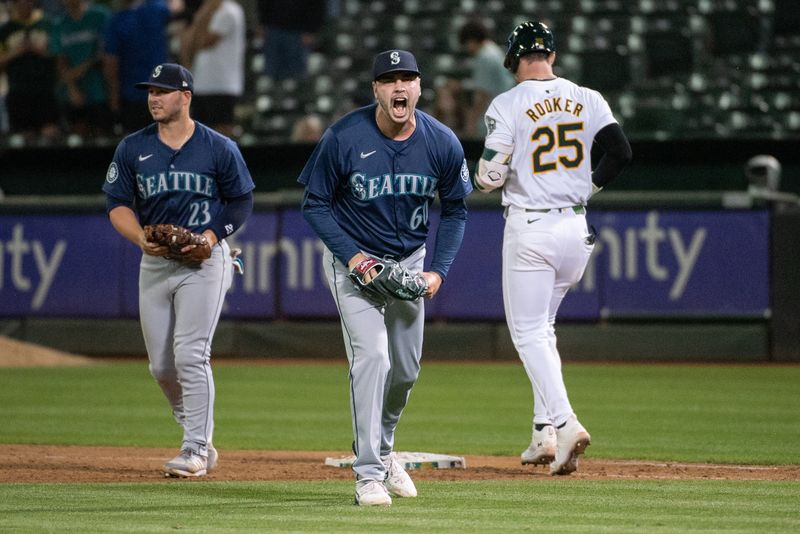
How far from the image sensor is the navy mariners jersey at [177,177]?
24.0 feet

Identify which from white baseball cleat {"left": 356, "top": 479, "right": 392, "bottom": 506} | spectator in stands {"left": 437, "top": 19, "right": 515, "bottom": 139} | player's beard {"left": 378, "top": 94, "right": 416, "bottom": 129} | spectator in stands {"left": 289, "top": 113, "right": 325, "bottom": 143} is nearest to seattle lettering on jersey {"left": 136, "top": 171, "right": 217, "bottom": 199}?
player's beard {"left": 378, "top": 94, "right": 416, "bottom": 129}

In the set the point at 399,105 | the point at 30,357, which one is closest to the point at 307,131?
the point at 30,357

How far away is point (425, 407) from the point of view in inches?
433

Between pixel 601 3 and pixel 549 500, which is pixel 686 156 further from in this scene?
pixel 549 500

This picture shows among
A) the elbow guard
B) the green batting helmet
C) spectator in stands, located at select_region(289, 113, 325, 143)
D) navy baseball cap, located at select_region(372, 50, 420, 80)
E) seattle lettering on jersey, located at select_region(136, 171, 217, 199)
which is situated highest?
the green batting helmet

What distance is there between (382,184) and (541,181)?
1.47m

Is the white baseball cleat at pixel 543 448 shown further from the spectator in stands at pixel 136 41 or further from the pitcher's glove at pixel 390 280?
the spectator in stands at pixel 136 41

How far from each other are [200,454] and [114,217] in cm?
132

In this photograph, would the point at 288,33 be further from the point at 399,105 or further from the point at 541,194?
the point at 399,105

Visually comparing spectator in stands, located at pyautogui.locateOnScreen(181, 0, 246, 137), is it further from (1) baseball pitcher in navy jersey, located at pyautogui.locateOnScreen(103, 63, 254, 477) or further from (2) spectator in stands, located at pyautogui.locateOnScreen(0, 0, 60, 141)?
(1) baseball pitcher in navy jersey, located at pyautogui.locateOnScreen(103, 63, 254, 477)

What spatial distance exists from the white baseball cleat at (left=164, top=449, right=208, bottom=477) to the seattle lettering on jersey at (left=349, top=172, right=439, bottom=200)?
190 cm

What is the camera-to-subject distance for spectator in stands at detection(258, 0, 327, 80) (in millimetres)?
18625

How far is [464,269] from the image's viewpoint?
593 inches

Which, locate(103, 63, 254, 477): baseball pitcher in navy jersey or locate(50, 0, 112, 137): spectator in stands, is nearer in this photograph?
locate(103, 63, 254, 477): baseball pitcher in navy jersey
